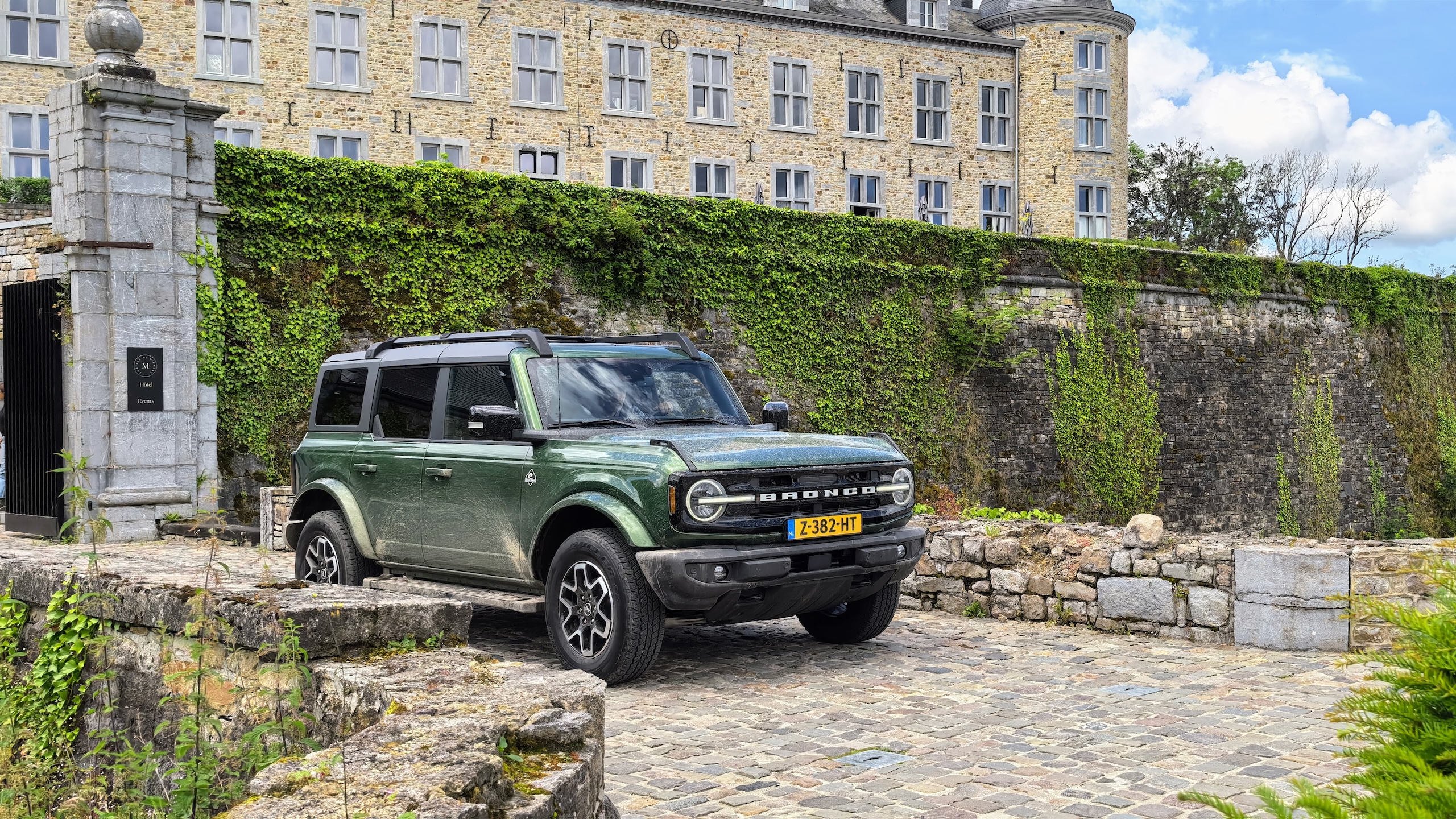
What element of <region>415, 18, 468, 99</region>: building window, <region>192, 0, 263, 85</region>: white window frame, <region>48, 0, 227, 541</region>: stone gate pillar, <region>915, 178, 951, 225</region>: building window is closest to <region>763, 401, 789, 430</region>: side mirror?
<region>48, 0, 227, 541</region>: stone gate pillar

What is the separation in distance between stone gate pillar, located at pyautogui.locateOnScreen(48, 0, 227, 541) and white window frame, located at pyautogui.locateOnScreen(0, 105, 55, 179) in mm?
13941

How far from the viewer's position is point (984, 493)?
926 inches

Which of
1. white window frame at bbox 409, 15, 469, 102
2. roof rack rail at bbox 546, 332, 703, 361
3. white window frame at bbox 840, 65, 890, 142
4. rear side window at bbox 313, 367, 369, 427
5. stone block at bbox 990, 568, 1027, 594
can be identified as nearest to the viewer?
roof rack rail at bbox 546, 332, 703, 361

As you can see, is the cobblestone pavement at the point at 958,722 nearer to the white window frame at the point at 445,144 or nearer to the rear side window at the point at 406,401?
the rear side window at the point at 406,401

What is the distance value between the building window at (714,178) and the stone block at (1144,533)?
2425 cm

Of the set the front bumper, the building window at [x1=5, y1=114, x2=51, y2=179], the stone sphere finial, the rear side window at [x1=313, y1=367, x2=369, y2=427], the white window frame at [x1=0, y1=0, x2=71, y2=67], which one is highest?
the white window frame at [x1=0, y1=0, x2=71, y2=67]

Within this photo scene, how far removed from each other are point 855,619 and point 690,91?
1010 inches

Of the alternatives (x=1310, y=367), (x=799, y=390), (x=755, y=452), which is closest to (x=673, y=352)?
(x=755, y=452)

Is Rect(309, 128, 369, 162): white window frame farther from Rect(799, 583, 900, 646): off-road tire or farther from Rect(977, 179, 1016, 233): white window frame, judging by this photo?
Rect(799, 583, 900, 646): off-road tire

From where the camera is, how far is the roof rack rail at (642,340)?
339 inches

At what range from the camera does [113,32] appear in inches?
548

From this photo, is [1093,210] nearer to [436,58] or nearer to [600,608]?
[436,58]

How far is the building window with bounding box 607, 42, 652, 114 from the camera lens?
31219 mm

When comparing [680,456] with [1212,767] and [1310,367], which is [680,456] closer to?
[1212,767]
